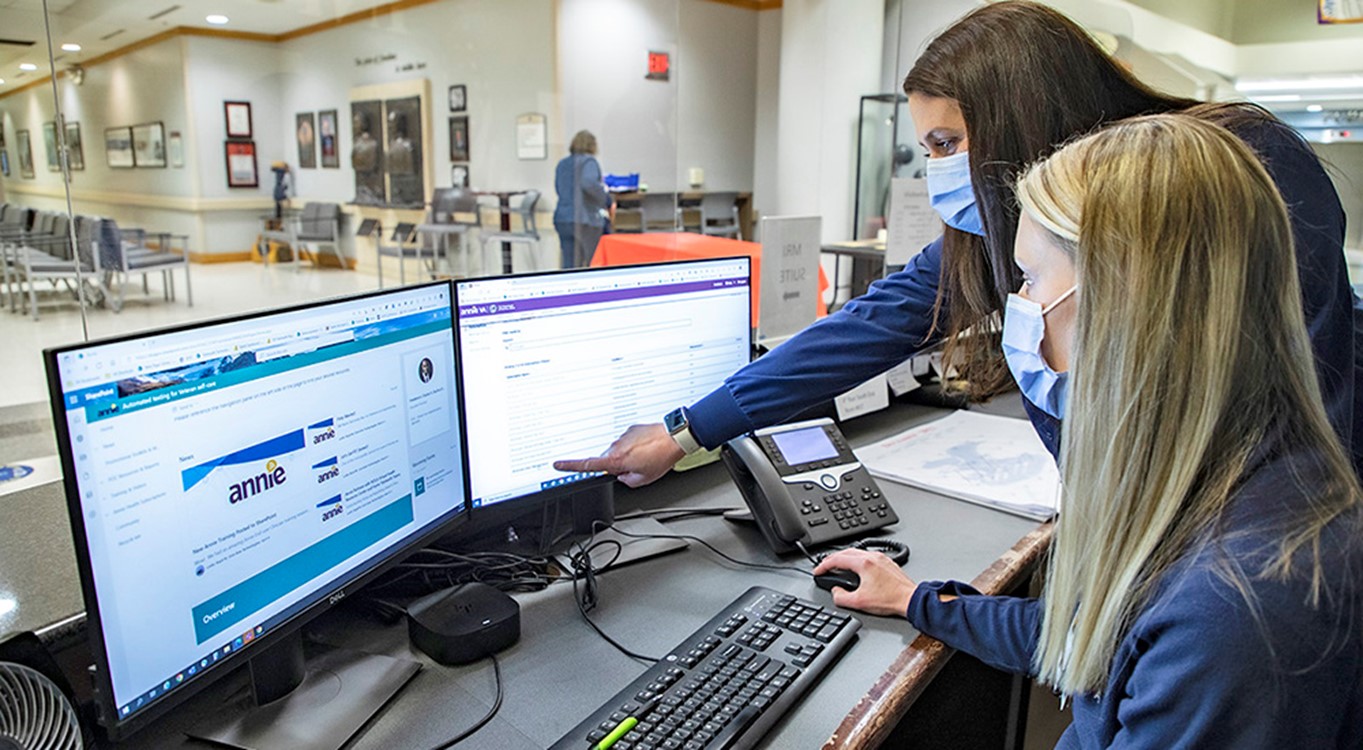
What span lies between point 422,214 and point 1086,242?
17.6ft

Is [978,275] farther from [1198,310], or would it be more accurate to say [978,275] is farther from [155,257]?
[155,257]

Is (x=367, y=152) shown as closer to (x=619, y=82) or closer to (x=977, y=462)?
(x=619, y=82)

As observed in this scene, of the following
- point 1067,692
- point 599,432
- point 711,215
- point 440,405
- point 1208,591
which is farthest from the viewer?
point 711,215

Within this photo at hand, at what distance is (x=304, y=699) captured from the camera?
34.5 inches

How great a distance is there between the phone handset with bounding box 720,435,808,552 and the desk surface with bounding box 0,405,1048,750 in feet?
0.12

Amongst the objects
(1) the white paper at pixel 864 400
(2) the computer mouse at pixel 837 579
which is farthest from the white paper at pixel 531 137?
(2) the computer mouse at pixel 837 579

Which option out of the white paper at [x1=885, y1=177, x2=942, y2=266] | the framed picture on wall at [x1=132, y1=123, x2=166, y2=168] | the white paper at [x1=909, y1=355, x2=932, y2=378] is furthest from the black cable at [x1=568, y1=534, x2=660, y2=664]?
the framed picture on wall at [x1=132, y1=123, x2=166, y2=168]

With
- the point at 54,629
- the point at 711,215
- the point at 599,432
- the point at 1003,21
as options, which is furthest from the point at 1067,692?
the point at 711,215

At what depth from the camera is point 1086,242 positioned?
0.69m

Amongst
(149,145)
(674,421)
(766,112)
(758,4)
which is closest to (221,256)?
(149,145)

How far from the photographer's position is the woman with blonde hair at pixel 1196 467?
58 centimetres

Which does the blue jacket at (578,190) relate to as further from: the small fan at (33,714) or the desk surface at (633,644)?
the small fan at (33,714)

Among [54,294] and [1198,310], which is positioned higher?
[1198,310]

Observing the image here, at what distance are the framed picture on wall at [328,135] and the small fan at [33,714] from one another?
16.1ft
